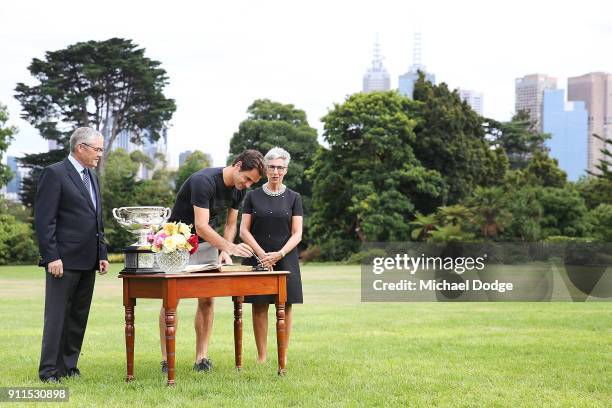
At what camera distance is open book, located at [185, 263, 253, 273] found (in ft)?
26.9

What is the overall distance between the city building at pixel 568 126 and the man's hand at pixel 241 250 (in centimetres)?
14511

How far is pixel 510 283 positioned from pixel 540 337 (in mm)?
10617

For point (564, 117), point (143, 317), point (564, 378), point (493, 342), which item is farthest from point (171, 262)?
point (564, 117)

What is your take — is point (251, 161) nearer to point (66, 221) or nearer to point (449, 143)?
point (66, 221)

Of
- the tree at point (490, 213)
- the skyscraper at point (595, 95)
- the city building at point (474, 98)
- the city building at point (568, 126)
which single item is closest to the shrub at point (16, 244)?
the tree at point (490, 213)

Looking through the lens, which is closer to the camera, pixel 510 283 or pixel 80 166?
pixel 80 166

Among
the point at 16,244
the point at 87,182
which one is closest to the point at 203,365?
the point at 87,182

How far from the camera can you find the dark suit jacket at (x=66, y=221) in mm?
8195

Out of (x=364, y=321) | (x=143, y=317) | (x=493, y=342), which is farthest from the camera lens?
(x=143, y=317)

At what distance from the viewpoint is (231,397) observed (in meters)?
7.48

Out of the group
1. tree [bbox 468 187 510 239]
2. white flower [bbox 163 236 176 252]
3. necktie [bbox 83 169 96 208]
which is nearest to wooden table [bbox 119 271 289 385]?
white flower [bbox 163 236 176 252]

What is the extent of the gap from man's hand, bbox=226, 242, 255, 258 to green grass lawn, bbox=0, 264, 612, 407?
115 cm

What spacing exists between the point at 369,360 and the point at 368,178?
35.5 metres

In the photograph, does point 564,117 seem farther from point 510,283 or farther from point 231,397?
point 231,397
